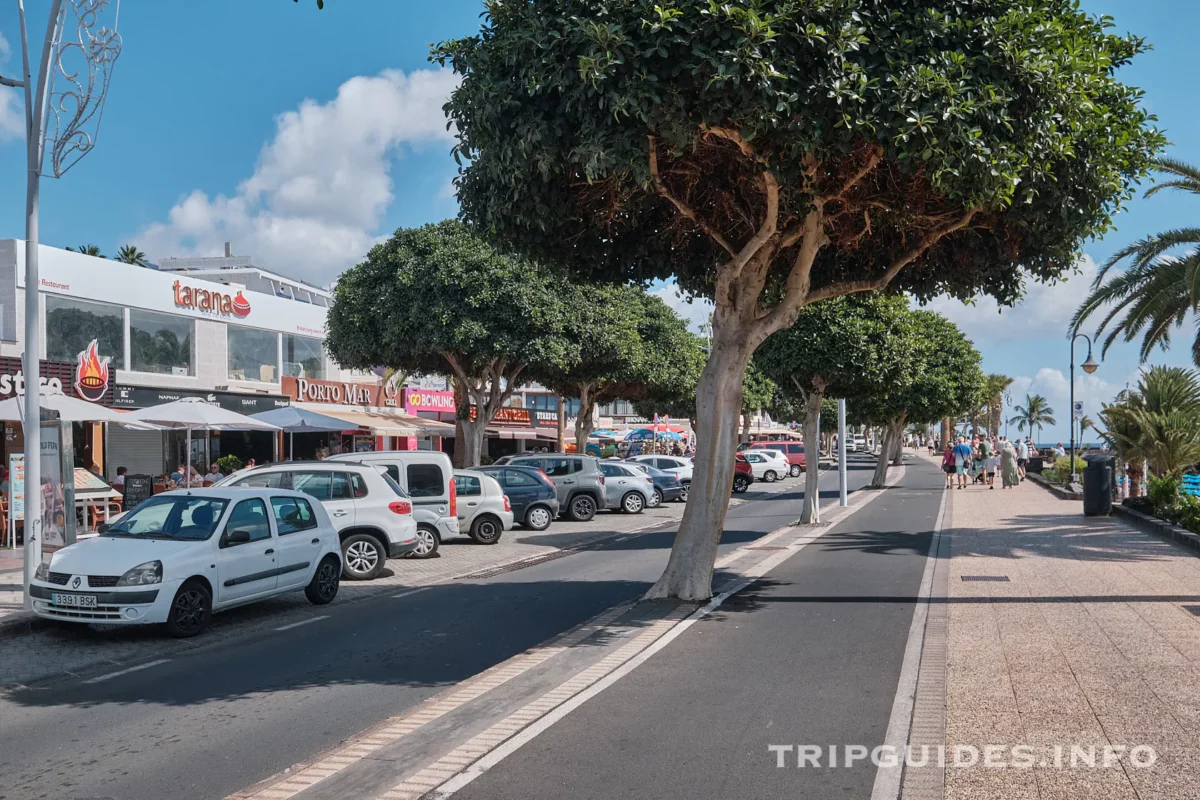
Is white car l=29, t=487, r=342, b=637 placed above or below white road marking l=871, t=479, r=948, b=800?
above

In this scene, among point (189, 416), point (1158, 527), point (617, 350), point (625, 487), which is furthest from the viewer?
point (617, 350)

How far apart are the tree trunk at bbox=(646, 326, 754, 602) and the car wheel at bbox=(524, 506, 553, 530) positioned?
1155 cm

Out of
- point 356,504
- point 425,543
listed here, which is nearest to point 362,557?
point 356,504

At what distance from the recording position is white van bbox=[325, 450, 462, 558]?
16969mm

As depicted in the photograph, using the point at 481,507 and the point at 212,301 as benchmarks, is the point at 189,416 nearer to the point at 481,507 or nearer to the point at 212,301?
Answer: the point at 481,507

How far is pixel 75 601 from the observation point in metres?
9.72

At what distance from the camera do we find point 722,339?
37.4 feet

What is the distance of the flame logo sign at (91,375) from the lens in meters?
23.0

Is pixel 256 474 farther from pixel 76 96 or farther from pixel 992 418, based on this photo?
pixel 992 418

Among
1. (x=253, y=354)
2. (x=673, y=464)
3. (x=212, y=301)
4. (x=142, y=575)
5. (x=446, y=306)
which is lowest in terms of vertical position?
(x=142, y=575)

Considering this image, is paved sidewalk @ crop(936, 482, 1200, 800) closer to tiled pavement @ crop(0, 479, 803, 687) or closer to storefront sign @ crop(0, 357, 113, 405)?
tiled pavement @ crop(0, 479, 803, 687)

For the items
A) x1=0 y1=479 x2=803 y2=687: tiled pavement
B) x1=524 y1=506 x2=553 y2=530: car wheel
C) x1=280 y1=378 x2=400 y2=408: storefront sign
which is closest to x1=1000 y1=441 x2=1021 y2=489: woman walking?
x1=524 y1=506 x2=553 y2=530: car wheel

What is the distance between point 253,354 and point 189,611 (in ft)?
74.6

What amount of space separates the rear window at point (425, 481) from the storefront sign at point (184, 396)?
9963 mm
